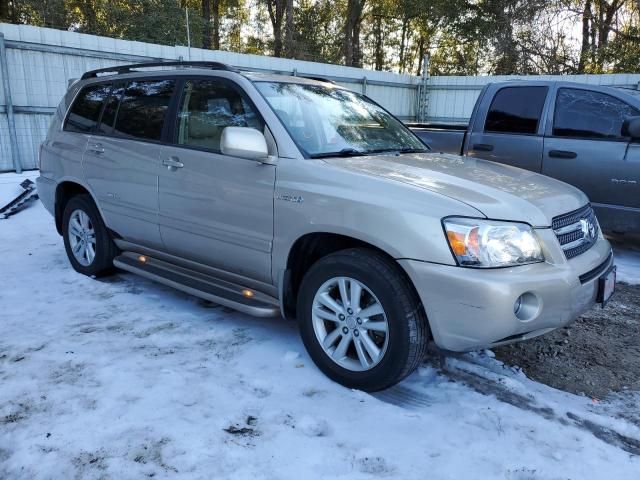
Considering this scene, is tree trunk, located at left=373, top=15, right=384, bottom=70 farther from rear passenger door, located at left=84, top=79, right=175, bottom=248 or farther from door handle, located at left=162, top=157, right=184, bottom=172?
door handle, located at left=162, top=157, right=184, bottom=172

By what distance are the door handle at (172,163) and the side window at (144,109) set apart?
270mm

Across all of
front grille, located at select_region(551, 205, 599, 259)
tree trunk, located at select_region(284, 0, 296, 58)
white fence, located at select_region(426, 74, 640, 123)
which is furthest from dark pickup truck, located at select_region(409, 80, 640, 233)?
tree trunk, located at select_region(284, 0, 296, 58)

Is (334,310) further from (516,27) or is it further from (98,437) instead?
(516,27)

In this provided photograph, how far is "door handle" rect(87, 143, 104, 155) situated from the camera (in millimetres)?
4509

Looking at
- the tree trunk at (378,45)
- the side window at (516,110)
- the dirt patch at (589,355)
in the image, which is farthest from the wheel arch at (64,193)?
the tree trunk at (378,45)

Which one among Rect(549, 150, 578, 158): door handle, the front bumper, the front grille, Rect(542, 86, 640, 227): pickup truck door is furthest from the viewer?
Rect(549, 150, 578, 158): door handle

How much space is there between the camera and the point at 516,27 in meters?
20.4

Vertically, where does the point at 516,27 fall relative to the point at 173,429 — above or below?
above

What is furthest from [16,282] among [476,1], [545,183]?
[476,1]

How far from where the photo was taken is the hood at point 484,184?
2.76 m

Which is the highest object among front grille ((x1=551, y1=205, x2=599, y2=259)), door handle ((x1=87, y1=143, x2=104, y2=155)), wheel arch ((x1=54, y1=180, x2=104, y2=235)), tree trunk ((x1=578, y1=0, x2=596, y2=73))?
tree trunk ((x1=578, y1=0, x2=596, y2=73))

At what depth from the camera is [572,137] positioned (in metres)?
5.65

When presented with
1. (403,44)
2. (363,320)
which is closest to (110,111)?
(363,320)

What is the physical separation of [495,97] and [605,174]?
152 cm
